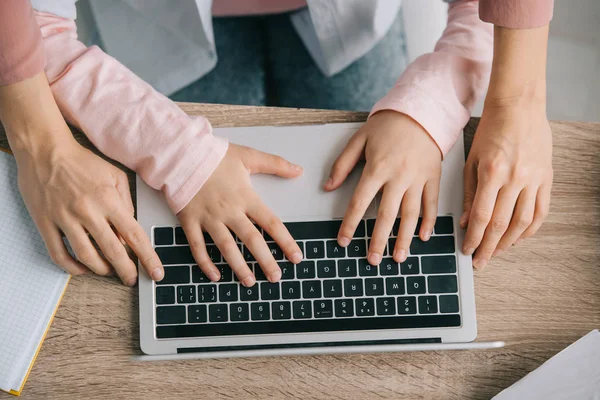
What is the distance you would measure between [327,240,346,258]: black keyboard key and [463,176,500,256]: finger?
0.13 metres

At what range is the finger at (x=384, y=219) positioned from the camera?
1.97 feet

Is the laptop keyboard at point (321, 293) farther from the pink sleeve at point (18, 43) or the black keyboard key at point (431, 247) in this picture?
the pink sleeve at point (18, 43)

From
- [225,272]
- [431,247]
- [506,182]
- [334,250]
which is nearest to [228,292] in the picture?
[225,272]

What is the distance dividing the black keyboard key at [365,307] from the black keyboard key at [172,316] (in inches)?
7.3

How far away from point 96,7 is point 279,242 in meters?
0.52

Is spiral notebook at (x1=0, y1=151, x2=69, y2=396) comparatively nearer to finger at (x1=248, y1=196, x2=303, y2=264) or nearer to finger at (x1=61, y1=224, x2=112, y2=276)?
finger at (x1=61, y1=224, x2=112, y2=276)

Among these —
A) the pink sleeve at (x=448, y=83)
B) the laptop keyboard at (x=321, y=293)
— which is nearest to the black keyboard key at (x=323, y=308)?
the laptop keyboard at (x=321, y=293)

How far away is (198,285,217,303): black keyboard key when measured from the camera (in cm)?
61

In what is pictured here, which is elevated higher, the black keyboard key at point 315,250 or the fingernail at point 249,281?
the black keyboard key at point 315,250

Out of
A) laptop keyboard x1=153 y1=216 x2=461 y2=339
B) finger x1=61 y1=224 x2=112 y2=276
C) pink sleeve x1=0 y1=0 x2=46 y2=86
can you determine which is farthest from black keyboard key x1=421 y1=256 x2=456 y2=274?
pink sleeve x1=0 y1=0 x2=46 y2=86

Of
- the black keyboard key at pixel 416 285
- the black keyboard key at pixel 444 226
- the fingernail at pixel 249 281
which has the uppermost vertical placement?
the black keyboard key at pixel 444 226

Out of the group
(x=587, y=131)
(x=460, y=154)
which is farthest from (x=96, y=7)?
(x=587, y=131)

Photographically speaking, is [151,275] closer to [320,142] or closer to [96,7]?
[320,142]

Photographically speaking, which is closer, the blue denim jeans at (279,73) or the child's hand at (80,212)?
the child's hand at (80,212)
